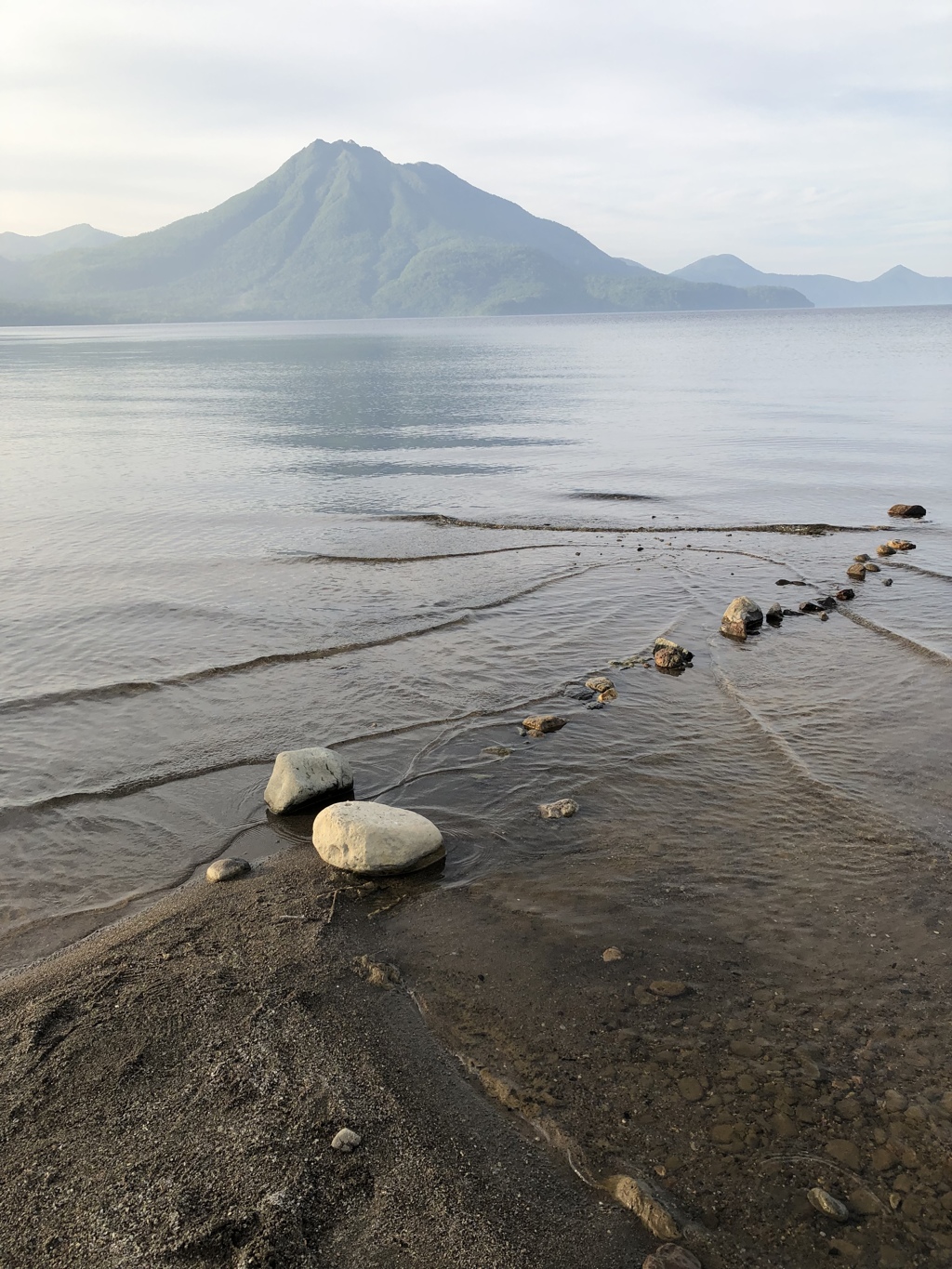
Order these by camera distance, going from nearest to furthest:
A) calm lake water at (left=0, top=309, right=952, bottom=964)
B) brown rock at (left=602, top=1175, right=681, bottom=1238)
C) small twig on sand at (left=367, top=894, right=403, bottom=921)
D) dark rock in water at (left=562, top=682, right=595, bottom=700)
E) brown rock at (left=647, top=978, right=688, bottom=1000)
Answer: brown rock at (left=602, top=1175, right=681, bottom=1238), brown rock at (left=647, top=978, right=688, bottom=1000), small twig on sand at (left=367, top=894, right=403, bottom=921), calm lake water at (left=0, top=309, right=952, bottom=964), dark rock in water at (left=562, top=682, right=595, bottom=700)

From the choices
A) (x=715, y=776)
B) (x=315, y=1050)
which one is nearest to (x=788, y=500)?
(x=715, y=776)

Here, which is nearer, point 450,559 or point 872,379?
point 450,559

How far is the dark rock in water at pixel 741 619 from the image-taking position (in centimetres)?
1600

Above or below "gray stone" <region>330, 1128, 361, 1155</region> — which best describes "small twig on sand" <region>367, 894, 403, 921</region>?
below

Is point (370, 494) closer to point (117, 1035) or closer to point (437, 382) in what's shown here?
point (117, 1035)

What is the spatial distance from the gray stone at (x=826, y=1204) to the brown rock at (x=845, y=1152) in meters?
0.31

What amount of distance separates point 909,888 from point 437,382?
81.0 m

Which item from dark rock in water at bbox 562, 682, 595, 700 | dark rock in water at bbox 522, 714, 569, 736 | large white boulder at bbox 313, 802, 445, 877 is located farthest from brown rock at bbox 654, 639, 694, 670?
large white boulder at bbox 313, 802, 445, 877

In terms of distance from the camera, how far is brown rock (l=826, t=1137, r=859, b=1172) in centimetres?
568

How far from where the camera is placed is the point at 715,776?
36.1 ft

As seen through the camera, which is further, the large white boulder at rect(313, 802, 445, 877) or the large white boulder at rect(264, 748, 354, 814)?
the large white boulder at rect(264, 748, 354, 814)

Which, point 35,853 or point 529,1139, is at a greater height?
point 529,1139

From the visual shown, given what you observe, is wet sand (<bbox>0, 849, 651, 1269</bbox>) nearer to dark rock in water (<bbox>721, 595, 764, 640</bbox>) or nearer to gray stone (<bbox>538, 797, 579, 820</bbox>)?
gray stone (<bbox>538, 797, 579, 820</bbox>)

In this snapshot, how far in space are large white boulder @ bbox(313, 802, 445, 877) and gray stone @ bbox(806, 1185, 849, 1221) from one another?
477 centimetres
